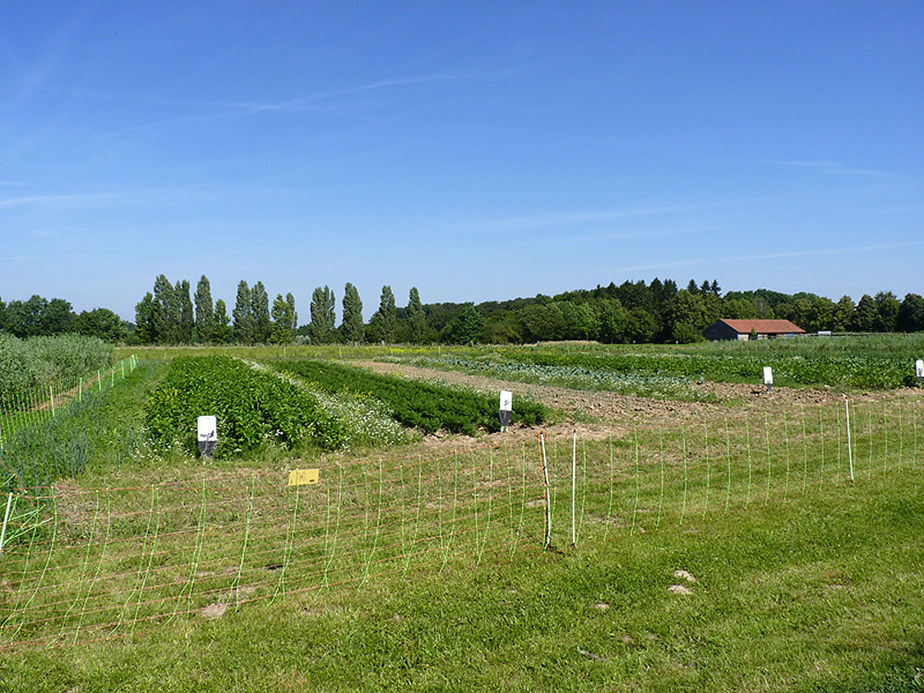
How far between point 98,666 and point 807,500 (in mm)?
8945

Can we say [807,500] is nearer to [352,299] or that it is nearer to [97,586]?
[97,586]

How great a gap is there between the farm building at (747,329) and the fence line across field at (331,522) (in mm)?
93900

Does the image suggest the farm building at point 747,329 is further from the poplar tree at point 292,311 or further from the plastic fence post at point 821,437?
the plastic fence post at point 821,437

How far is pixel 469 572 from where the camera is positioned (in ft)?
21.6

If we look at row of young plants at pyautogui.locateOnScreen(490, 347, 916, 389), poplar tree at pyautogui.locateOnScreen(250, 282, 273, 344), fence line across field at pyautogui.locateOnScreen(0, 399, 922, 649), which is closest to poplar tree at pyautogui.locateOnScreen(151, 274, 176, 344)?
poplar tree at pyautogui.locateOnScreen(250, 282, 273, 344)

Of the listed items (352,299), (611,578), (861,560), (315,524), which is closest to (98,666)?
(315,524)

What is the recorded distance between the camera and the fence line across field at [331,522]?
20.5 feet

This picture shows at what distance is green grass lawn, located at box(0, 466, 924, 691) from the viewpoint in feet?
15.0

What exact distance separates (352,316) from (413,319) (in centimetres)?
1021

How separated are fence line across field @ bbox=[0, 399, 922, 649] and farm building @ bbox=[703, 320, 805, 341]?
3697 inches

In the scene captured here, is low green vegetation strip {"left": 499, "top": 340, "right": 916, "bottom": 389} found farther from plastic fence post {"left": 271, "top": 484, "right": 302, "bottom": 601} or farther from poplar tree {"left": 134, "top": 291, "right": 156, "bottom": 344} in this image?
poplar tree {"left": 134, "top": 291, "right": 156, "bottom": 344}

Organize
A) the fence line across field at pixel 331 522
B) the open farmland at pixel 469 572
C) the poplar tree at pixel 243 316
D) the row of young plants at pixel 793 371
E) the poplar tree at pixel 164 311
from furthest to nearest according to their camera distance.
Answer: the poplar tree at pixel 243 316
the poplar tree at pixel 164 311
the row of young plants at pixel 793 371
the fence line across field at pixel 331 522
the open farmland at pixel 469 572

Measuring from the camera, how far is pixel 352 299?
81125 mm

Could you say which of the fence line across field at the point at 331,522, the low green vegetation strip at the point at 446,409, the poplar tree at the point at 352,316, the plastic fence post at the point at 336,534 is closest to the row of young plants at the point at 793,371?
the fence line across field at the point at 331,522
